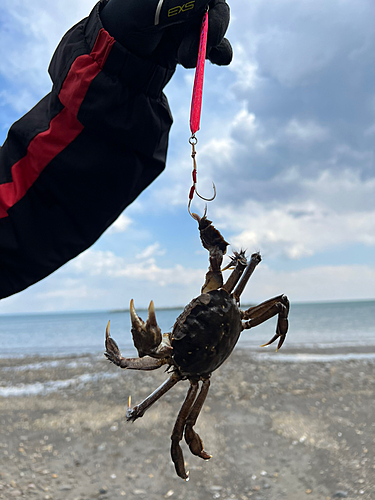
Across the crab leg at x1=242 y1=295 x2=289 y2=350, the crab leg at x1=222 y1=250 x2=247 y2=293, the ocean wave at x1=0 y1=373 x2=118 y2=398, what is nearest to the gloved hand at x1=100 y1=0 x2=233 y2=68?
the crab leg at x1=222 y1=250 x2=247 y2=293

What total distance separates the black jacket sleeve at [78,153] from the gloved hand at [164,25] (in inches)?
2.6

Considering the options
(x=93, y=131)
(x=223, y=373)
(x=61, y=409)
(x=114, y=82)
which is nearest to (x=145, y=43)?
(x=114, y=82)

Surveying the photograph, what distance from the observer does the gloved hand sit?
5.97 ft

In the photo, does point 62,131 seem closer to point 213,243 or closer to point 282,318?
point 213,243

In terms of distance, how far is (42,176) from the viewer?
2.52 meters

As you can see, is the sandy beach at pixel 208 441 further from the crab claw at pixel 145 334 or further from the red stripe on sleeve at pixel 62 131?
the red stripe on sleeve at pixel 62 131

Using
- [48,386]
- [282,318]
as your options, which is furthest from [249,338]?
[282,318]

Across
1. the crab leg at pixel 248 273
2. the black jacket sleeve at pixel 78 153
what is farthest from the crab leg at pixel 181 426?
the black jacket sleeve at pixel 78 153

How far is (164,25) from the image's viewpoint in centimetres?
189

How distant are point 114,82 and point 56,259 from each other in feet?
4.38

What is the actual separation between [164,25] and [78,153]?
99cm

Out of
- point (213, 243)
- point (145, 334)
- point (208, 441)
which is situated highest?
point (213, 243)

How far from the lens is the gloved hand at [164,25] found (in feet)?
5.97

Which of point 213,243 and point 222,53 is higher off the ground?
point 222,53
